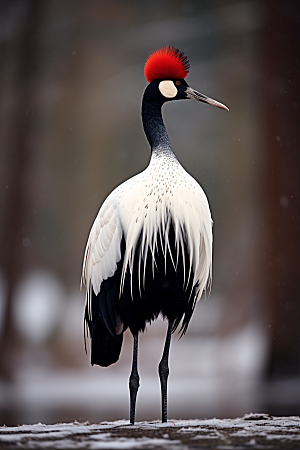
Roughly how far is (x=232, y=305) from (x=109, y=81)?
6.23 feet

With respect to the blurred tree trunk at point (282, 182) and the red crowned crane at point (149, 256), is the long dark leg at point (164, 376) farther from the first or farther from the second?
the blurred tree trunk at point (282, 182)

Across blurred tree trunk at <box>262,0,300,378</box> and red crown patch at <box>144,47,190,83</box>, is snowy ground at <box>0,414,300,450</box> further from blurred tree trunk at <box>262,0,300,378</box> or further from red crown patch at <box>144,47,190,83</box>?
blurred tree trunk at <box>262,0,300,378</box>

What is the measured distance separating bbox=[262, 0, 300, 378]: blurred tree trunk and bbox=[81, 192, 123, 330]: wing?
1991 millimetres

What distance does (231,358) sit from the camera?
349 centimetres

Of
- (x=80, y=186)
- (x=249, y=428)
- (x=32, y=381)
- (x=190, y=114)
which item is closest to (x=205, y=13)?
(x=190, y=114)

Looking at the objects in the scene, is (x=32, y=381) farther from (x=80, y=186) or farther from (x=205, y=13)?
(x=205, y=13)

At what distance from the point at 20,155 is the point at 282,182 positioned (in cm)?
186

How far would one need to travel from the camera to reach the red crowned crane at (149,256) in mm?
1356

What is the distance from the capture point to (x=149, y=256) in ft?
4.51

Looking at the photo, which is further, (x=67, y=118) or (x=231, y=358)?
(x=67, y=118)

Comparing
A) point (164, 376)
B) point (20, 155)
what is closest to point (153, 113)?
point (164, 376)

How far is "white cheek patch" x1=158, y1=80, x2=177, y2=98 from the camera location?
1536 millimetres

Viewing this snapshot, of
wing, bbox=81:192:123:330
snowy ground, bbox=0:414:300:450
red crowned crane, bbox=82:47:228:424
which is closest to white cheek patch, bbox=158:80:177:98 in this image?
red crowned crane, bbox=82:47:228:424

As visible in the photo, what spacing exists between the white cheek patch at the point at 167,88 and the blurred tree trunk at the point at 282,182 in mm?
1920
